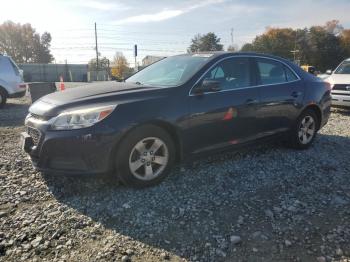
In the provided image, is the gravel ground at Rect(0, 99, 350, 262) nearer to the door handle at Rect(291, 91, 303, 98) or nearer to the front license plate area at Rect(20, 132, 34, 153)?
the front license plate area at Rect(20, 132, 34, 153)

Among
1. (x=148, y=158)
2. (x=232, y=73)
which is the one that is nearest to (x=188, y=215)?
(x=148, y=158)

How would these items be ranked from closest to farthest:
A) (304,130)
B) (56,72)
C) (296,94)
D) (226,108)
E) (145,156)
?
(145,156), (226,108), (296,94), (304,130), (56,72)

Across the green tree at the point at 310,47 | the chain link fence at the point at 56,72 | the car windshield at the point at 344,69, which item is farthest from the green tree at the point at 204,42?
the car windshield at the point at 344,69

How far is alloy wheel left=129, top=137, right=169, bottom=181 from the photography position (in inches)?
157

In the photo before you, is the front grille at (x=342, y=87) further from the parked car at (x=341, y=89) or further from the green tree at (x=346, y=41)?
the green tree at (x=346, y=41)

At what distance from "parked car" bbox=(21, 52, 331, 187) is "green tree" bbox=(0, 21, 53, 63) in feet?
287

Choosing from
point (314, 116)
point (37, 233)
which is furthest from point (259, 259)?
point (314, 116)

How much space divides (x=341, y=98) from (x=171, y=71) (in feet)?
24.3

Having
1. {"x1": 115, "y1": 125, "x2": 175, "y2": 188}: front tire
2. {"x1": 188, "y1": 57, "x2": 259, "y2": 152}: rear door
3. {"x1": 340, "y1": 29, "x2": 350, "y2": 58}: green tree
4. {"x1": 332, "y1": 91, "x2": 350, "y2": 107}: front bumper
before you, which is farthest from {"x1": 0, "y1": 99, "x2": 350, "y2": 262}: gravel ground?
{"x1": 340, "y1": 29, "x2": 350, "y2": 58}: green tree

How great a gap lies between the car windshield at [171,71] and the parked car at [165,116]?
0.7 inches

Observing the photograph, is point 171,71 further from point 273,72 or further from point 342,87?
point 342,87

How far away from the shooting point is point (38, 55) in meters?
87.5

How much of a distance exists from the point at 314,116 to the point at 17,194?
490cm

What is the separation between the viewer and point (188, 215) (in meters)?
3.54
